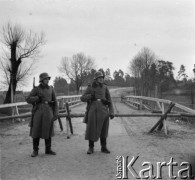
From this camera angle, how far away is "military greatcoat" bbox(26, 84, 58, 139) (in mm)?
6062

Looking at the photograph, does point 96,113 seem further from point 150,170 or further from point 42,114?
point 150,170

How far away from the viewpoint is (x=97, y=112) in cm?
639

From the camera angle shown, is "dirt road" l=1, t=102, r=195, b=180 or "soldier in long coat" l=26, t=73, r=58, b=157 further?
"soldier in long coat" l=26, t=73, r=58, b=157

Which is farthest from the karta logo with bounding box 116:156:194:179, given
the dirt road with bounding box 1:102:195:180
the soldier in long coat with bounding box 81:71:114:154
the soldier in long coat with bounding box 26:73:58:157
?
the soldier in long coat with bounding box 26:73:58:157

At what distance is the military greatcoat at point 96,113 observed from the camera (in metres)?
6.32

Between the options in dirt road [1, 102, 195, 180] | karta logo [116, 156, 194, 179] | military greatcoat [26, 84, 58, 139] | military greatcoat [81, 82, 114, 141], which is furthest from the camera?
military greatcoat [81, 82, 114, 141]

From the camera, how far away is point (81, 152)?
6383mm

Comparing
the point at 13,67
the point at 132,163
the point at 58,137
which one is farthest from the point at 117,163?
the point at 13,67

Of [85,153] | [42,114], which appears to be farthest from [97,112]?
[42,114]

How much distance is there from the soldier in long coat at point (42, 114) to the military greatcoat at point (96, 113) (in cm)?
80

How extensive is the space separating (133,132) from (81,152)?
10.6 feet

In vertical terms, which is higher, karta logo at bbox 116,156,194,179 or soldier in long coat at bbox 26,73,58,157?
soldier in long coat at bbox 26,73,58,157

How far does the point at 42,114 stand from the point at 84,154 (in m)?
1.26

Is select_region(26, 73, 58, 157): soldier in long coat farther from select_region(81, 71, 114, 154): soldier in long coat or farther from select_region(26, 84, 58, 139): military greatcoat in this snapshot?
select_region(81, 71, 114, 154): soldier in long coat
